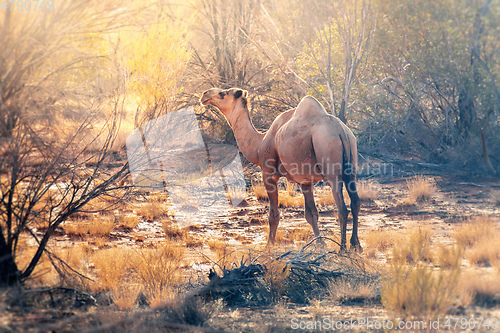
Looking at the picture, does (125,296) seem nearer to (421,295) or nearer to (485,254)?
(421,295)

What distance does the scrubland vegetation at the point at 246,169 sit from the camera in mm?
4156

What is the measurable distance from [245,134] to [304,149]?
1.52m

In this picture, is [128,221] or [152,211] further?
[152,211]

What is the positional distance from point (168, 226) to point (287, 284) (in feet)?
11.8

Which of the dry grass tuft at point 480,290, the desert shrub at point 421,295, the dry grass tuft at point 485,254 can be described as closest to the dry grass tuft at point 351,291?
the desert shrub at point 421,295

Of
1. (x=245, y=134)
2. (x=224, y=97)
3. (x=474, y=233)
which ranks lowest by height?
(x=474, y=233)

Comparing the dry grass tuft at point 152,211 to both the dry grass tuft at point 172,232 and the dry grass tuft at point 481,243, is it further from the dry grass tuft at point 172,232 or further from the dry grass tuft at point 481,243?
→ the dry grass tuft at point 481,243

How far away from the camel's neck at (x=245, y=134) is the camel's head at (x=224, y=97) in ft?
0.33

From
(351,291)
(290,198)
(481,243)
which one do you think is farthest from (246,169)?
(351,291)

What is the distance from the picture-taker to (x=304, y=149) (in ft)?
20.6

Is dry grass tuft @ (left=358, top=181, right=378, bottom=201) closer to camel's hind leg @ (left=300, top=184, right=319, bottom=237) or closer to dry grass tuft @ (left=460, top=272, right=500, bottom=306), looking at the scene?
camel's hind leg @ (left=300, top=184, right=319, bottom=237)

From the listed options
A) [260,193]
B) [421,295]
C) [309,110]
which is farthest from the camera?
[260,193]

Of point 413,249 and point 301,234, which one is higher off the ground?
point 413,249

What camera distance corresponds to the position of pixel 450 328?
11.7ft
